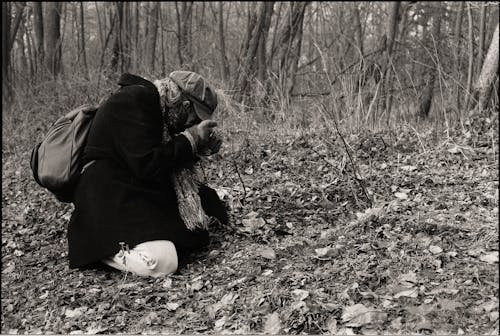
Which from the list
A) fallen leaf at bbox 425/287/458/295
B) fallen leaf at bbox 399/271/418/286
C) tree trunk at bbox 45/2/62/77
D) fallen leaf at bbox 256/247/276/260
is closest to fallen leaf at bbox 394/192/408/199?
fallen leaf at bbox 256/247/276/260

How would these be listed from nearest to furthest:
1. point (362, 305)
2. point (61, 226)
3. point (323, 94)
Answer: point (362, 305)
point (61, 226)
point (323, 94)

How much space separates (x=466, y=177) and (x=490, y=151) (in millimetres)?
539

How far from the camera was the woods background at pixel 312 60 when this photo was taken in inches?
235

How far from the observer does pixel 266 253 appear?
3598 mm

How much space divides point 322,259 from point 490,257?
919 mm

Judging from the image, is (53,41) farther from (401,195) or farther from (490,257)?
(490,257)

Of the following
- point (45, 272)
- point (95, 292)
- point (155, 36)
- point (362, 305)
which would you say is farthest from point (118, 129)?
point (155, 36)

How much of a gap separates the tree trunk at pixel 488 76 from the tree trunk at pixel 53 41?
736cm

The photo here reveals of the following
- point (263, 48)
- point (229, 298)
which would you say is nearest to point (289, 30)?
point (263, 48)

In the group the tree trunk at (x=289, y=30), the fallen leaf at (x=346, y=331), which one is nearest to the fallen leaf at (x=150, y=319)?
the fallen leaf at (x=346, y=331)

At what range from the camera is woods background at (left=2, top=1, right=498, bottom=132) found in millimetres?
5961

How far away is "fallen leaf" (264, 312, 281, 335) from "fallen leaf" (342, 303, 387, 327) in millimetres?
315

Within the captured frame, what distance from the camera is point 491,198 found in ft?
12.3

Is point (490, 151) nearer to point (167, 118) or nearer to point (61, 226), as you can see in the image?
point (167, 118)
